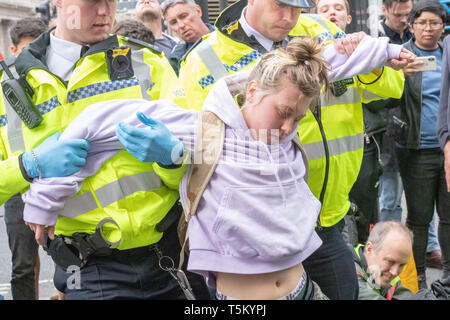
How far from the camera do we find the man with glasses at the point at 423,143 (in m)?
5.09

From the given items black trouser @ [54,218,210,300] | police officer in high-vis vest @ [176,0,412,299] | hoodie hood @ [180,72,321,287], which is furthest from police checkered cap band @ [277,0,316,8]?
black trouser @ [54,218,210,300]

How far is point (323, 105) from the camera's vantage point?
3.16m

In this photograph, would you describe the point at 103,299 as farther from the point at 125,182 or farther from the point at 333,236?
the point at 333,236

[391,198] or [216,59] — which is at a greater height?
[216,59]

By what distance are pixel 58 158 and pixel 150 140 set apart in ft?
1.13

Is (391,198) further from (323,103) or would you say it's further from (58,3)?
(58,3)

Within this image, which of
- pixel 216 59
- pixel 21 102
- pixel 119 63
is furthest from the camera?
pixel 216 59

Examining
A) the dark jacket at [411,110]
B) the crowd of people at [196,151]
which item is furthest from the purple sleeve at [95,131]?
the dark jacket at [411,110]

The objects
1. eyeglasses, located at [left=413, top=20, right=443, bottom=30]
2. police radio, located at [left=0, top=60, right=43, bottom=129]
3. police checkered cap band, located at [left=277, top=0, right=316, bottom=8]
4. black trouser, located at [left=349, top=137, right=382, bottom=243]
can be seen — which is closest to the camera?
police radio, located at [left=0, top=60, right=43, bottom=129]

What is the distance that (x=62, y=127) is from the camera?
270 centimetres

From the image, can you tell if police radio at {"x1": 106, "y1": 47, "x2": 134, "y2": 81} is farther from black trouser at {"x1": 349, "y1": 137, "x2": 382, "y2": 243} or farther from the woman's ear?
black trouser at {"x1": 349, "y1": 137, "x2": 382, "y2": 243}

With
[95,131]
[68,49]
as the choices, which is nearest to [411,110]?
[68,49]

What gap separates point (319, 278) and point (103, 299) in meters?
1.01

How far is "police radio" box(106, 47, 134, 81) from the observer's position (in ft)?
8.86
